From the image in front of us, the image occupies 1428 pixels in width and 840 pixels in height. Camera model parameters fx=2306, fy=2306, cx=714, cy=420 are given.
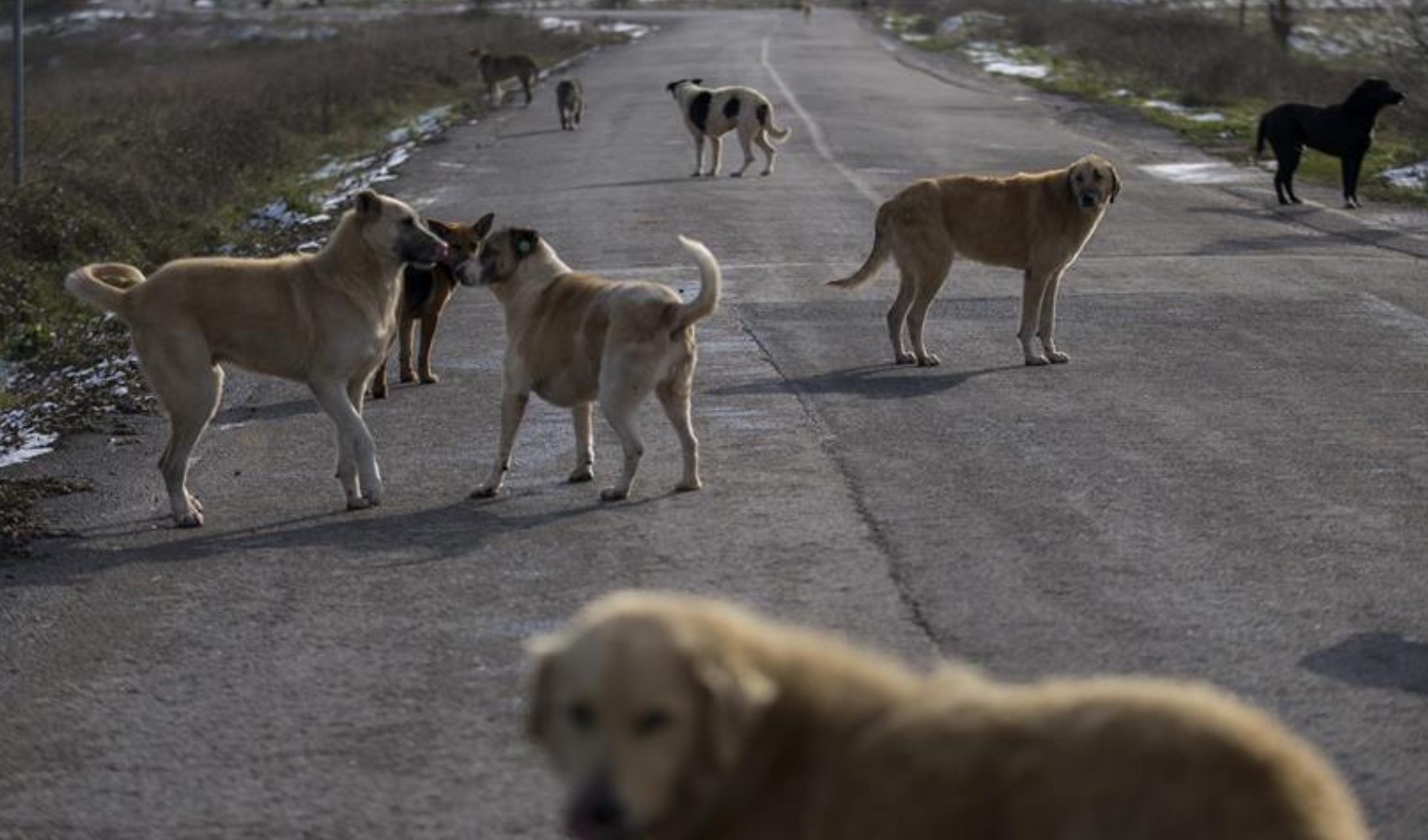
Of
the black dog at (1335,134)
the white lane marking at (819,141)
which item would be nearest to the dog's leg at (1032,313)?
the white lane marking at (819,141)

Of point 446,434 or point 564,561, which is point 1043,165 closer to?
point 446,434

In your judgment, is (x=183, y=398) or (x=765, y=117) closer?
(x=183, y=398)

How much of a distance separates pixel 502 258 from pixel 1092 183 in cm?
508

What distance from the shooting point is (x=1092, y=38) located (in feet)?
199

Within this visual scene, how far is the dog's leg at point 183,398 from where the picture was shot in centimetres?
1064

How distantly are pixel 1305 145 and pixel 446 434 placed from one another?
15063 mm

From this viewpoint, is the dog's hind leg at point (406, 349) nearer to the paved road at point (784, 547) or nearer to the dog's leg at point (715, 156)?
the paved road at point (784, 547)

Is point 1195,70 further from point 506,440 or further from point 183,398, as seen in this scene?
point 183,398

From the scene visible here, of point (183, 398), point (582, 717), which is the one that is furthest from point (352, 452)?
point (582, 717)

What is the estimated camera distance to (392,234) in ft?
37.0

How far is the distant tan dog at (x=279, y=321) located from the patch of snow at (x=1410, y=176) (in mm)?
17743

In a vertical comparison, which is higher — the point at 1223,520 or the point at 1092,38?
the point at 1223,520

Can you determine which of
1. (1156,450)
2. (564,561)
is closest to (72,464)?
(564,561)

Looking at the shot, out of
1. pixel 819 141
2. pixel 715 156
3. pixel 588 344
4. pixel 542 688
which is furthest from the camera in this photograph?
pixel 819 141
